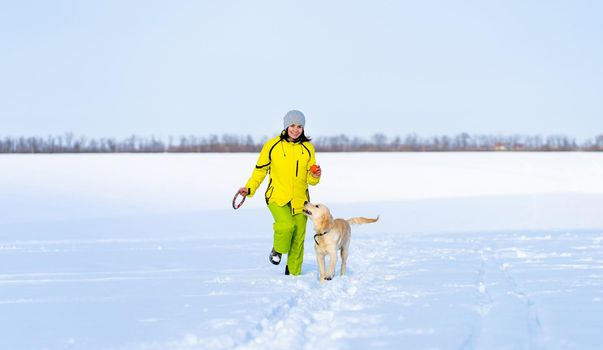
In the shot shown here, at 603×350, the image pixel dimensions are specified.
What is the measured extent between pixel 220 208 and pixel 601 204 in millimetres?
12903

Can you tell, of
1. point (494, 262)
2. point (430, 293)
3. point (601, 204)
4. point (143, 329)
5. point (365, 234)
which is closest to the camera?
point (143, 329)

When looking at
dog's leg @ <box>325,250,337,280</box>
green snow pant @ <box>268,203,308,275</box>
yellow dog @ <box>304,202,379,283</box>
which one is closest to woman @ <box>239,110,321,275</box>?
green snow pant @ <box>268,203,308,275</box>

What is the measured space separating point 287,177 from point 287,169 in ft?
0.29

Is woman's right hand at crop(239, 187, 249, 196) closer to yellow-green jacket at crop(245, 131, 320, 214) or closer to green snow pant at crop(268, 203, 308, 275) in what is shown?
yellow-green jacket at crop(245, 131, 320, 214)

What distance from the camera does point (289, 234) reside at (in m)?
7.60

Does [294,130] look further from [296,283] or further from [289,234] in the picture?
[296,283]

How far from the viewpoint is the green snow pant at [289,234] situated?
756 centimetres

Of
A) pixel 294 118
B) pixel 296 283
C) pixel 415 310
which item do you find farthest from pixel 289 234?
pixel 415 310

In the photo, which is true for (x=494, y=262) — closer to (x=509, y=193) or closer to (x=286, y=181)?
(x=286, y=181)

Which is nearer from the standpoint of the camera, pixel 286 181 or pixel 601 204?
pixel 286 181

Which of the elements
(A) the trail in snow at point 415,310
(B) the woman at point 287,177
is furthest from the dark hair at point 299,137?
(A) the trail in snow at point 415,310

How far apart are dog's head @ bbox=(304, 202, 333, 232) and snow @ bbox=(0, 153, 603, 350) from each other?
1.88ft

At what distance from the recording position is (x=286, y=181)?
754 cm

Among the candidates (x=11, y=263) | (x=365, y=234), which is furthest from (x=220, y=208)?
(x=11, y=263)
